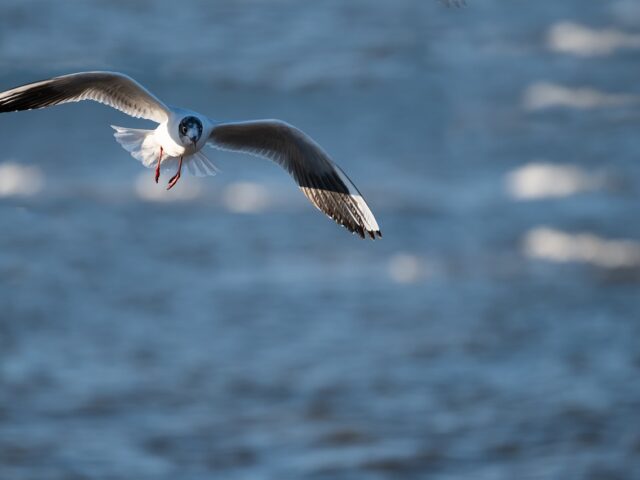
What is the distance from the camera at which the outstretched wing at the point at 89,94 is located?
217 inches

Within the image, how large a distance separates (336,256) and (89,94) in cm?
860

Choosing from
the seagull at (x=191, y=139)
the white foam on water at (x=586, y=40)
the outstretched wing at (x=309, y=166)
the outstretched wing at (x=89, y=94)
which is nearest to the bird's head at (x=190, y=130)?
the seagull at (x=191, y=139)

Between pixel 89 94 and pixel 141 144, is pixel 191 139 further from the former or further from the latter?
pixel 89 94

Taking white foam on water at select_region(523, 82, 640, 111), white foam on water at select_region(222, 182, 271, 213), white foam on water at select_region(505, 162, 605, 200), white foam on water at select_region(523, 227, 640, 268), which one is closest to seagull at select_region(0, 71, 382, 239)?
white foam on water at select_region(222, 182, 271, 213)

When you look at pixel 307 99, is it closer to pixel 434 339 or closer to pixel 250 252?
pixel 250 252

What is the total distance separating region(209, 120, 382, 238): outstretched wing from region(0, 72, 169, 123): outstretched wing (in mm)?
307

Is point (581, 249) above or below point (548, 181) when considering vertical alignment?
below

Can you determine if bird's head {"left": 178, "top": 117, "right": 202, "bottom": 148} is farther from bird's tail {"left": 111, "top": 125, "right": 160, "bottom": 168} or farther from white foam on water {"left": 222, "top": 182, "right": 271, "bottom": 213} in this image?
white foam on water {"left": 222, "top": 182, "right": 271, "bottom": 213}

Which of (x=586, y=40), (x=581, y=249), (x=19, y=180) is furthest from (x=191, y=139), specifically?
(x=586, y=40)

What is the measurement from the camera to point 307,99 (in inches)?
623

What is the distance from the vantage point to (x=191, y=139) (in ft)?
17.5

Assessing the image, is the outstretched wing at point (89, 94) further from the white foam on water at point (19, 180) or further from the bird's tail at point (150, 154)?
the white foam on water at point (19, 180)

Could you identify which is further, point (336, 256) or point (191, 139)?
point (336, 256)

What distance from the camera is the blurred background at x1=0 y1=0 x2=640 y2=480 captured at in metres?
11.7
